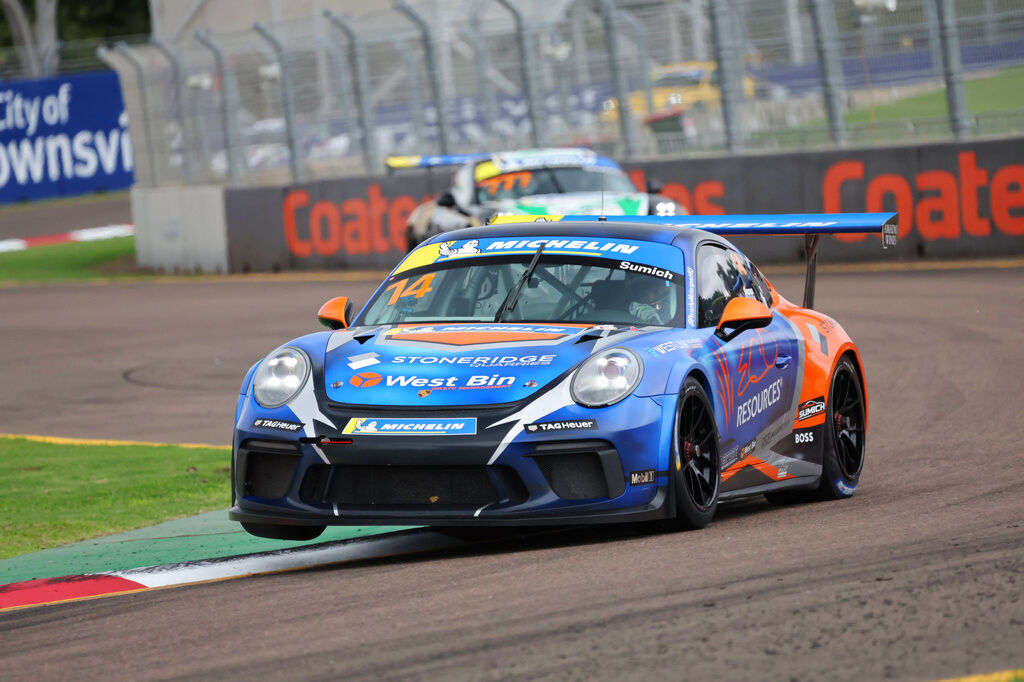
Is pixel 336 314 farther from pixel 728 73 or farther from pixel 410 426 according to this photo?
pixel 728 73

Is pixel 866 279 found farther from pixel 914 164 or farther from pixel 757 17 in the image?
Result: pixel 757 17

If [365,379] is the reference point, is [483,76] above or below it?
above

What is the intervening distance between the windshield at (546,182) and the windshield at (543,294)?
12.1m

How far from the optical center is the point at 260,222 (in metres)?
26.5

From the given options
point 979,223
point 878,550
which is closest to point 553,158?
point 979,223

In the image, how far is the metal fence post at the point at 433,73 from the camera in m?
24.6

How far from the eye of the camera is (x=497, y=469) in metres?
6.09

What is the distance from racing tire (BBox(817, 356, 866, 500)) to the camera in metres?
7.86

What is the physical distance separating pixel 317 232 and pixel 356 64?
2.63 m

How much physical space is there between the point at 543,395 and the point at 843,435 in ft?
8.05

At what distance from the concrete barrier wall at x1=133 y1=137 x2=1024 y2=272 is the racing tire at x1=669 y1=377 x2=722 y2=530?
1344 cm

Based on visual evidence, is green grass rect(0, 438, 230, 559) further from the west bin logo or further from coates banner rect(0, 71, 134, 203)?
coates banner rect(0, 71, 134, 203)

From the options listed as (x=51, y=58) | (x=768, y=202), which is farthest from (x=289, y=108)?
(x=51, y=58)

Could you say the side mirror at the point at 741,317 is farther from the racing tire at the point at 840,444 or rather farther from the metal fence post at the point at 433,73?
the metal fence post at the point at 433,73
